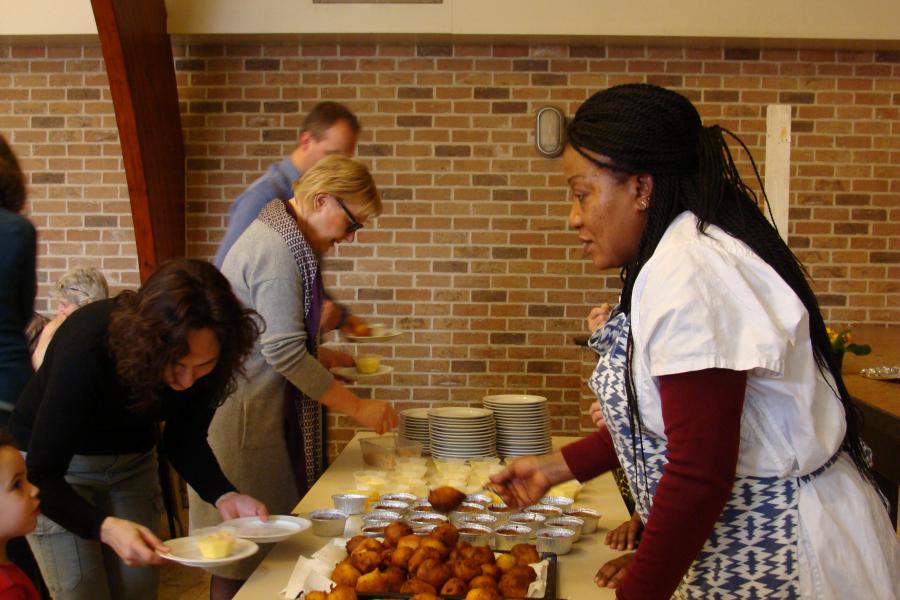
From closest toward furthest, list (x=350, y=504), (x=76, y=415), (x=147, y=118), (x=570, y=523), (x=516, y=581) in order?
1. (x=516, y=581)
2. (x=76, y=415)
3. (x=570, y=523)
4. (x=350, y=504)
5. (x=147, y=118)

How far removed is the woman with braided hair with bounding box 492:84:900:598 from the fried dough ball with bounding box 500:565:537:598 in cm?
31

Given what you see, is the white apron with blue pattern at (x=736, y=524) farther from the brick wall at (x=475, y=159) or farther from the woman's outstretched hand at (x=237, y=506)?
the brick wall at (x=475, y=159)

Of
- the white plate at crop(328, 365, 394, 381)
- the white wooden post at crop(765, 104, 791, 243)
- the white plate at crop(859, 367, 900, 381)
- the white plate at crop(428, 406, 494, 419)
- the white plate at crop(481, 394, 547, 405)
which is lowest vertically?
the white plate at crop(428, 406, 494, 419)

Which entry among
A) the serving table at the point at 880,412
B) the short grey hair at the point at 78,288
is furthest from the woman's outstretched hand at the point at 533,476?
the short grey hair at the point at 78,288

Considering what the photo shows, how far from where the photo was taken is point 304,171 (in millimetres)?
3604

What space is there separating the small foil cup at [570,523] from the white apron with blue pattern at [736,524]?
53 centimetres

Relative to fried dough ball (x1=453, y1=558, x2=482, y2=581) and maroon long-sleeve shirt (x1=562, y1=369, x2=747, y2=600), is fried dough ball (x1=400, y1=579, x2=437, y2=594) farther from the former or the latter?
maroon long-sleeve shirt (x1=562, y1=369, x2=747, y2=600)

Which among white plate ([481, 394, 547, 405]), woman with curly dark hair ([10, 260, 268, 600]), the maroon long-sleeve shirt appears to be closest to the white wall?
white plate ([481, 394, 547, 405])

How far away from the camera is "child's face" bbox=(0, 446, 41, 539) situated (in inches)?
62.5

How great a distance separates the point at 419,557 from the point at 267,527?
0.43 m

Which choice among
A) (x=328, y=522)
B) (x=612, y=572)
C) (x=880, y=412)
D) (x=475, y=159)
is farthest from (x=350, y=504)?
(x=475, y=159)

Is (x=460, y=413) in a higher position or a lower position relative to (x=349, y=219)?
lower

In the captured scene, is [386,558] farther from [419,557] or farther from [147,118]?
[147,118]

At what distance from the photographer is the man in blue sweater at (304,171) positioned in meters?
3.31
